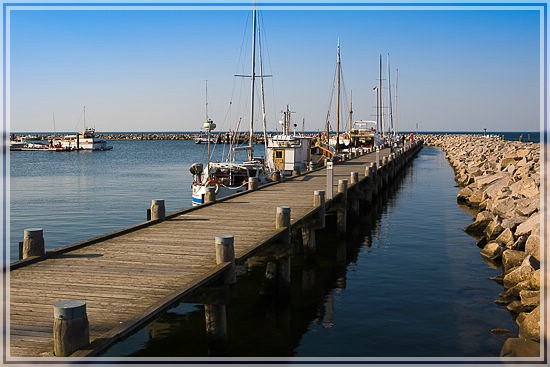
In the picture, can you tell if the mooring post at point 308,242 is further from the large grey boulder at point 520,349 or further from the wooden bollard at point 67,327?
the wooden bollard at point 67,327

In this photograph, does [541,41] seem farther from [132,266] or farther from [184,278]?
[132,266]

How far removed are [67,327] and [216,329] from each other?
3931 mm

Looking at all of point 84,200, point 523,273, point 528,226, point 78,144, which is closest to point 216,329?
point 523,273

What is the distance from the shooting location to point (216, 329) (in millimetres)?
9578

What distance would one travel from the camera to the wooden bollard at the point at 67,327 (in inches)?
235

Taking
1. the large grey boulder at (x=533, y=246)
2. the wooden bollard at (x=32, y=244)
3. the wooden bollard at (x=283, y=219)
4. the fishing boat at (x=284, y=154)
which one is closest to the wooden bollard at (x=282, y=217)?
the wooden bollard at (x=283, y=219)

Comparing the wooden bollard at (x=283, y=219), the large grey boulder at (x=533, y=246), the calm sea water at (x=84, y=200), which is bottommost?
the calm sea water at (x=84, y=200)

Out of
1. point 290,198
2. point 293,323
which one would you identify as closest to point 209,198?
point 290,198

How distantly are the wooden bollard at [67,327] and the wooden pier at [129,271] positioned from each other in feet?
0.25

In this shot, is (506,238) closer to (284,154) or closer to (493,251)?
(493,251)

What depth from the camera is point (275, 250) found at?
12461 mm

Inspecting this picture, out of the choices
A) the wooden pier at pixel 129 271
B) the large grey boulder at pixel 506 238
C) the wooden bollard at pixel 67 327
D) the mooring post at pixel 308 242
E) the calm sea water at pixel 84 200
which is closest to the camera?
the wooden bollard at pixel 67 327

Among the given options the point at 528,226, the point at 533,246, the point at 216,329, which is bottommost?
the point at 216,329

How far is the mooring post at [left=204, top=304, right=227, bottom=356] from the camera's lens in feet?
31.2
